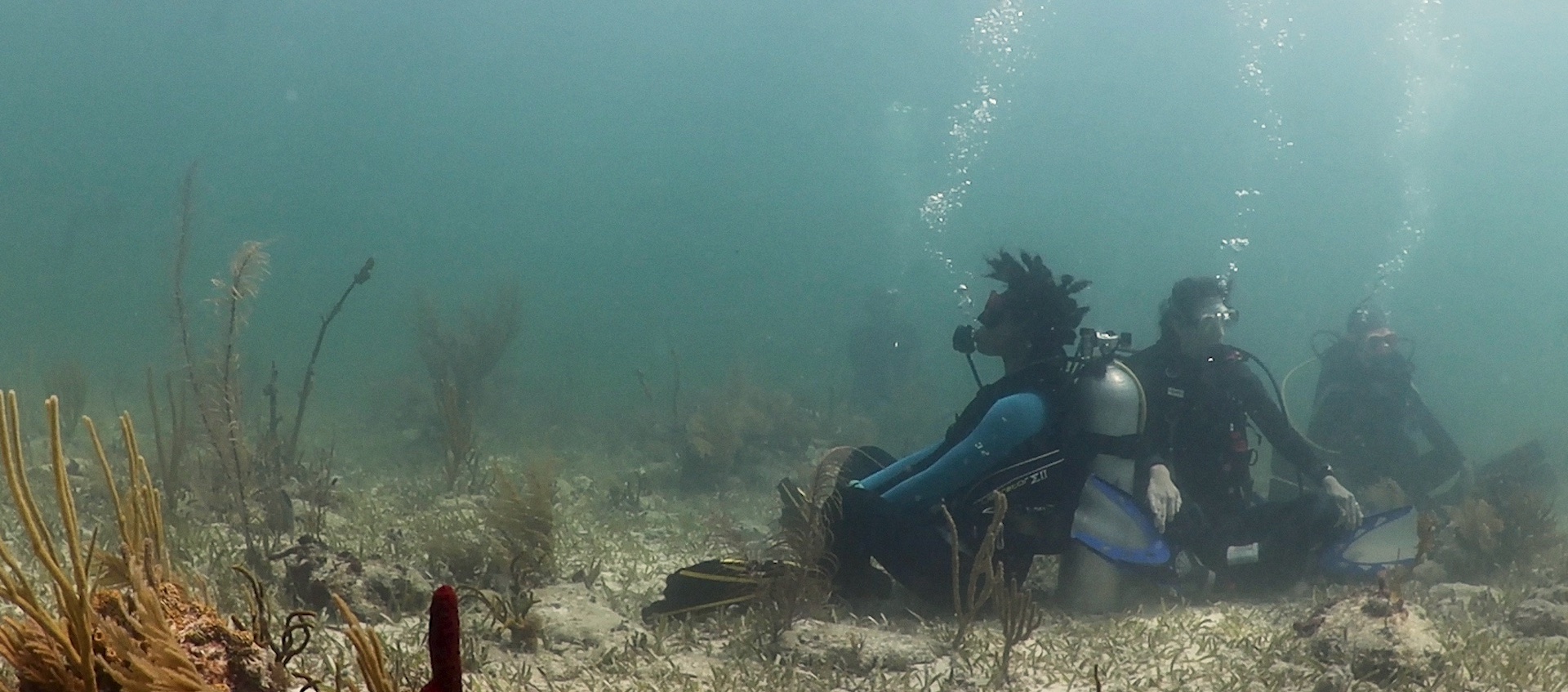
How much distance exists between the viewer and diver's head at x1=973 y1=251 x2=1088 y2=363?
5070mm

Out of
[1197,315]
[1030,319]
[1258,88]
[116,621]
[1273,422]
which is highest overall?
[1258,88]

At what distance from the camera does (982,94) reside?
438 ft

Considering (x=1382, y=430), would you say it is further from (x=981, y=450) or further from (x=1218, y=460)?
(x=981, y=450)

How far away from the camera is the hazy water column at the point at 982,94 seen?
99.8m

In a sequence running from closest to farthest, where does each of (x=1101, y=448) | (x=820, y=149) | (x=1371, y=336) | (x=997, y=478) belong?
(x=997, y=478) → (x=1101, y=448) → (x=1371, y=336) → (x=820, y=149)

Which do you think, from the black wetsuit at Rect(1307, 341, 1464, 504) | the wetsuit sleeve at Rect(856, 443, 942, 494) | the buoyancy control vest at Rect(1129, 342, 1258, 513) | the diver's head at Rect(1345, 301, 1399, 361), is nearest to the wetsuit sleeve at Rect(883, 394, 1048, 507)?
the wetsuit sleeve at Rect(856, 443, 942, 494)

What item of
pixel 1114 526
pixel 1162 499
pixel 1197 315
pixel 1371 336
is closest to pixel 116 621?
pixel 1114 526

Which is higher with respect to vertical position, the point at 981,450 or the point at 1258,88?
the point at 1258,88

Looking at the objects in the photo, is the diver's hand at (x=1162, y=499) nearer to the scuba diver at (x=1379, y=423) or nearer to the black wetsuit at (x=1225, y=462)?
the black wetsuit at (x=1225, y=462)

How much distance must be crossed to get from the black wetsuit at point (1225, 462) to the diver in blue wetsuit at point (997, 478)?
3.80ft

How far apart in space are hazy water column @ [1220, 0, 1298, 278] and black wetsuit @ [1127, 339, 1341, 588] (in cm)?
7817

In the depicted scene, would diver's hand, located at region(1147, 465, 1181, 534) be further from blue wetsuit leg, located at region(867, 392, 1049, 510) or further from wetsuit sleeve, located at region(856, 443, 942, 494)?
wetsuit sleeve, located at region(856, 443, 942, 494)

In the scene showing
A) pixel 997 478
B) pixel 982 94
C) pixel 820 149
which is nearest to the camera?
pixel 997 478

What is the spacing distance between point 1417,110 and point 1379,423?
14018 cm
